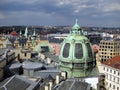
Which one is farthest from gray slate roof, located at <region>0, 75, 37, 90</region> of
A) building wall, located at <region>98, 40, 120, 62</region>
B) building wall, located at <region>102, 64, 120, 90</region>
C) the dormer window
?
building wall, located at <region>98, 40, 120, 62</region>

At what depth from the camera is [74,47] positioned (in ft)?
166

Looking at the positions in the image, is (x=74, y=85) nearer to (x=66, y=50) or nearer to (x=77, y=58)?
(x=77, y=58)

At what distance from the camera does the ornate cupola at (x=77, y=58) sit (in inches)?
1969

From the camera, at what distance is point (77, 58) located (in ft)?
165

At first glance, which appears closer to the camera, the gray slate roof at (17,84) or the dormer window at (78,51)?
the gray slate roof at (17,84)

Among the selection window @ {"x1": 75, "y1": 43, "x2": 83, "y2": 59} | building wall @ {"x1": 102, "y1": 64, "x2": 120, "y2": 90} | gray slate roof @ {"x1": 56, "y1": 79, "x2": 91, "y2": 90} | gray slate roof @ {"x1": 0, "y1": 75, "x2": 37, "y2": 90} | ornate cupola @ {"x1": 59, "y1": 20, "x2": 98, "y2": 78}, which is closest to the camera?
gray slate roof @ {"x1": 56, "y1": 79, "x2": 91, "y2": 90}

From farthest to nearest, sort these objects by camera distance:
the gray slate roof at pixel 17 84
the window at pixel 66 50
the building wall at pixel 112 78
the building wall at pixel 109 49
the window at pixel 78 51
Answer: the building wall at pixel 109 49, the building wall at pixel 112 78, the window at pixel 66 50, the window at pixel 78 51, the gray slate roof at pixel 17 84

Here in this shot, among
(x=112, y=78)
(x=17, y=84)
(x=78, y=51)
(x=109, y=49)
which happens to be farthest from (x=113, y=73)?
(x=109, y=49)

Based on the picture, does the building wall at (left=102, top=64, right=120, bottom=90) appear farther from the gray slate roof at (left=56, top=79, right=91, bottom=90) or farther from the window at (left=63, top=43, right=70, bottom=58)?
the gray slate roof at (left=56, top=79, right=91, bottom=90)

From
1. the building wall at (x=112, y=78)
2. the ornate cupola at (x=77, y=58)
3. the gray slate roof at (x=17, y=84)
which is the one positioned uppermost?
the ornate cupola at (x=77, y=58)

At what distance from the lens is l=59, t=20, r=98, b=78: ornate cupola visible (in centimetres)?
5000

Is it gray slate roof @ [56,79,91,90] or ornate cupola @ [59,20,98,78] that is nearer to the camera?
gray slate roof @ [56,79,91,90]

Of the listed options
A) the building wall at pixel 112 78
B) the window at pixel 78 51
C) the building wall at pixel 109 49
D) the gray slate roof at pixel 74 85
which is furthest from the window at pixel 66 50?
the building wall at pixel 109 49

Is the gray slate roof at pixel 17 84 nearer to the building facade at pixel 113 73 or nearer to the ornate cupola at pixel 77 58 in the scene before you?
the ornate cupola at pixel 77 58
